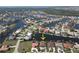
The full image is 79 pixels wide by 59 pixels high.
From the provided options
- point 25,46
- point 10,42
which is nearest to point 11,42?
point 10,42

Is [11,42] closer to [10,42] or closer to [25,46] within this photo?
[10,42]

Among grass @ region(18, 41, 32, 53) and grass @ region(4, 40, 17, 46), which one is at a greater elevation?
grass @ region(4, 40, 17, 46)

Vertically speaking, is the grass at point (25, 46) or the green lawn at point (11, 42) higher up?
the green lawn at point (11, 42)

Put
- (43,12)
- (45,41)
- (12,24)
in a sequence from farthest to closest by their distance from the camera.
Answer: (43,12)
(12,24)
(45,41)

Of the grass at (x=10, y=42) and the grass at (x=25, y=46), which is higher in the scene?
the grass at (x=10, y=42)
